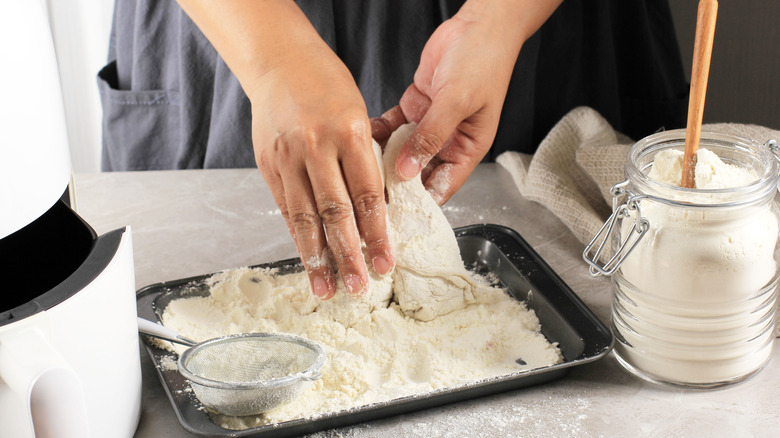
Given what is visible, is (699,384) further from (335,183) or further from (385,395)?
(335,183)

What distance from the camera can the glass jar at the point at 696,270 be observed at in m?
0.72

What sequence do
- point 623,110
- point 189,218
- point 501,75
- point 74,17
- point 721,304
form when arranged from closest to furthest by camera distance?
point 721,304
point 501,75
point 189,218
point 623,110
point 74,17

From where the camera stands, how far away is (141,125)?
60.1 inches

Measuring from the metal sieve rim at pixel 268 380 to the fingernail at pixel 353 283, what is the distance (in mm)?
100

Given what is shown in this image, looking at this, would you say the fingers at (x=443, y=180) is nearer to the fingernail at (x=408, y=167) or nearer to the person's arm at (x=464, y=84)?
the person's arm at (x=464, y=84)

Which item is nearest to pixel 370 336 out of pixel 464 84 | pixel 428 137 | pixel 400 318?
pixel 400 318

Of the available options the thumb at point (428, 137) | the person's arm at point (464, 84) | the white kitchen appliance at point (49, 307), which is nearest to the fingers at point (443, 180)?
the person's arm at point (464, 84)

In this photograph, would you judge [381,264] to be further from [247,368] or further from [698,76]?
[698,76]

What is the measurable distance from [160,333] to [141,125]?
0.79 m

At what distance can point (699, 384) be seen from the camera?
0.80 metres

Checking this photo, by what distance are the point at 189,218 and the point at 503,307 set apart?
0.58 meters

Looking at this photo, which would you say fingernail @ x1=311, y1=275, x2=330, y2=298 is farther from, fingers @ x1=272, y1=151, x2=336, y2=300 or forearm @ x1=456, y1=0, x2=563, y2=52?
forearm @ x1=456, y1=0, x2=563, y2=52

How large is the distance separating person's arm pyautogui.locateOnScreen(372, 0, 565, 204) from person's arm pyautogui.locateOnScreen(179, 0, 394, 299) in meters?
0.13

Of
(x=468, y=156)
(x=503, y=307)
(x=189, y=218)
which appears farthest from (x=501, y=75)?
(x=189, y=218)
